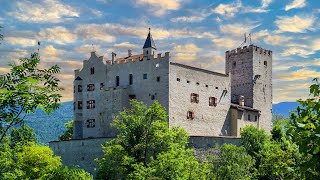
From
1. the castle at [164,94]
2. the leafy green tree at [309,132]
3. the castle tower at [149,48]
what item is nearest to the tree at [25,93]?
the leafy green tree at [309,132]

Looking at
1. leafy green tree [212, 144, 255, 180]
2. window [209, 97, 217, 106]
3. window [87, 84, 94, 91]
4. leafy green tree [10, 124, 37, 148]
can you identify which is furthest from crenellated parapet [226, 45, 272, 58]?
leafy green tree [10, 124, 37, 148]

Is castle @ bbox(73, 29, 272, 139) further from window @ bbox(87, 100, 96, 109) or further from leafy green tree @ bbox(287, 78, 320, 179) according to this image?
leafy green tree @ bbox(287, 78, 320, 179)

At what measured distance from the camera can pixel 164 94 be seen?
50312 mm

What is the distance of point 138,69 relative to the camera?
52750 millimetres

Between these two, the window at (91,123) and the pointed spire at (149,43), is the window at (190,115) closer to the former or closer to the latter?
the pointed spire at (149,43)

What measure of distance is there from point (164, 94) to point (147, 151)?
25.9ft

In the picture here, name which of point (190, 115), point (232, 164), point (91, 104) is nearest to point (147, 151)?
point (232, 164)

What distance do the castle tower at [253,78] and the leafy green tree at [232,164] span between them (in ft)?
61.8

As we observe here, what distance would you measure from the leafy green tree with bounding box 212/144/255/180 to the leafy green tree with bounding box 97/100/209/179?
1.84 m

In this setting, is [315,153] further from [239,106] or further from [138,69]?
[239,106]

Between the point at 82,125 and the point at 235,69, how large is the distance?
69.9 feet

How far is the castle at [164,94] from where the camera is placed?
51.1 metres

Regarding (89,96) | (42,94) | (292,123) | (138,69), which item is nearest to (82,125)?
(89,96)

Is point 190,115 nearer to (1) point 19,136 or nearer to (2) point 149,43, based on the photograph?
(2) point 149,43
